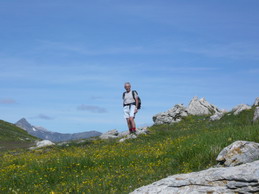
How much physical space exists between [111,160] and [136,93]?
11.2 m

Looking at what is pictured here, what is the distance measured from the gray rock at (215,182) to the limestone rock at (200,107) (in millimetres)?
37709

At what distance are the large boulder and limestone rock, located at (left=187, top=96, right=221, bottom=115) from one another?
57.9 inches

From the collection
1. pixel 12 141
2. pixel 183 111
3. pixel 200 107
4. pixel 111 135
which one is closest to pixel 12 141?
pixel 12 141

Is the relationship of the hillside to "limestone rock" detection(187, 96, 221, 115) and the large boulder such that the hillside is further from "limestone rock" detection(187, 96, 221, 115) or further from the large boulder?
"limestone rock" detection(187, 96, 221, 115)

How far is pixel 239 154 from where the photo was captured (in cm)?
914

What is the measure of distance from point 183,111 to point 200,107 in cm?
445

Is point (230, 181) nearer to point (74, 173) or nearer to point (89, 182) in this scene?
point (89, 182)

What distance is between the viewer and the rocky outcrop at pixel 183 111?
1564 inches

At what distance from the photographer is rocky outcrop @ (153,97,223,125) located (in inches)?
1564

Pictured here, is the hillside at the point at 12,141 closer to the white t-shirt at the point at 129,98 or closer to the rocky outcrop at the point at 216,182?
the white t-shirt at the point at 129,98

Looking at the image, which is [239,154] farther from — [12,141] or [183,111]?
[12,141]

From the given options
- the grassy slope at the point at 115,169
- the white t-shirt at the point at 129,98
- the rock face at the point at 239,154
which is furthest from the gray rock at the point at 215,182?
the white t-shirt at the point at 129,98

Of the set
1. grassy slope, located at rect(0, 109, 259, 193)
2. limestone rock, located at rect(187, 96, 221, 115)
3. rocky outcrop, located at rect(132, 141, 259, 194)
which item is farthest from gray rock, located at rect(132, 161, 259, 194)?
limestone rock, located at rect(187, 96, 221, 115)

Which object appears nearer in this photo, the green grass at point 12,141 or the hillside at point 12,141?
the green grass at point 12,141
